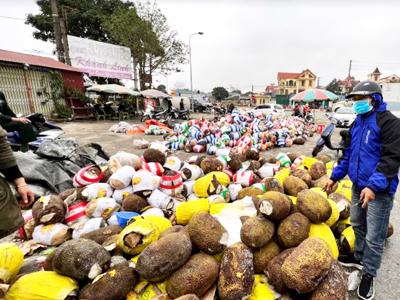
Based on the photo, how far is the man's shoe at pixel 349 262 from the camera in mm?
2230

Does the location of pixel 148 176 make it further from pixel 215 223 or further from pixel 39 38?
pixel 39 38

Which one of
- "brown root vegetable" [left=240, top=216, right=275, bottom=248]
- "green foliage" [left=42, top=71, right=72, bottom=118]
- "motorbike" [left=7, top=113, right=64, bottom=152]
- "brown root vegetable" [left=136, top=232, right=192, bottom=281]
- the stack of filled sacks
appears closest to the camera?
"brown root vegetable" [left=136, top=232, right=192, bottom=281]

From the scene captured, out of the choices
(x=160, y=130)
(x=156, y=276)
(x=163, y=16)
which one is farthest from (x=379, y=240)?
(x=163, y=16)

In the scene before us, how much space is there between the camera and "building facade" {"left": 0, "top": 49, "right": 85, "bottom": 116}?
11453 mm

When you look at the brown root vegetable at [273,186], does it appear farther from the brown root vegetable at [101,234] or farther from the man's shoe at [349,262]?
the brown root vegetable at [101,234]

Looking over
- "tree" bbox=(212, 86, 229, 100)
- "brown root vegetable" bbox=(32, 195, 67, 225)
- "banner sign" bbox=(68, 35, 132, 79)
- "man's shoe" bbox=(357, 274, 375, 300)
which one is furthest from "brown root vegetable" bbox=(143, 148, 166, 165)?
"tree" bbox=(212, 86, 229, 100)

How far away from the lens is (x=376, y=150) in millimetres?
1804

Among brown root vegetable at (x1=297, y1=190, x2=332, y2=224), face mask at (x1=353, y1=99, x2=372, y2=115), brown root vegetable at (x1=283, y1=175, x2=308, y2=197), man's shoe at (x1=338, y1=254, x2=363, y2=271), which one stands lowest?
man's shoe at (x1=338, y1=254, x2=363, y2=271)

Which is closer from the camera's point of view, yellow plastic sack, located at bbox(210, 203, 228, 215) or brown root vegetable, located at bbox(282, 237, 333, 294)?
brown root vegetable, located at bbox(282, 237, 333, 294)

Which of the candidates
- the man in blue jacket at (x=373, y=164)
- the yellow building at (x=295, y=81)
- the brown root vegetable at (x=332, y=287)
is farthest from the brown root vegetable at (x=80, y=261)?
the yellow building at (x=295, y=81)

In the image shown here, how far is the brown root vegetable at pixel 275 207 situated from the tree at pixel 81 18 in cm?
2421

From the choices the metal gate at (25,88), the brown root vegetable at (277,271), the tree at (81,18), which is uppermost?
the tree at (81,18)

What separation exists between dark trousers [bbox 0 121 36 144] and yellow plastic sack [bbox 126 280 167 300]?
4.07 m

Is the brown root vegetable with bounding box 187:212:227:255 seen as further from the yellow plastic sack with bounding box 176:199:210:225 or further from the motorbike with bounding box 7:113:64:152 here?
the motorbike with bounding box 7:113:64:152
